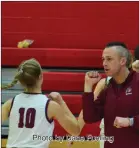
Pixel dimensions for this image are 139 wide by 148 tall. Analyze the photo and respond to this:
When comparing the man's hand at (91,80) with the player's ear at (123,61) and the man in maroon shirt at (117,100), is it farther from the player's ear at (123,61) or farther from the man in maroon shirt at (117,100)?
the player's ear at (123,61)

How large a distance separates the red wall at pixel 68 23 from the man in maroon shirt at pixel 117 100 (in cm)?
337

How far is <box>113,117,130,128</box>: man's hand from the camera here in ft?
6.59

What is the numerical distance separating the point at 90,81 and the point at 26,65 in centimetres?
41

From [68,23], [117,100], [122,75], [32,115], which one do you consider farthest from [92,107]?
[68,23]

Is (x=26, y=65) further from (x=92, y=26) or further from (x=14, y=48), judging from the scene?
(x=92, y=26)

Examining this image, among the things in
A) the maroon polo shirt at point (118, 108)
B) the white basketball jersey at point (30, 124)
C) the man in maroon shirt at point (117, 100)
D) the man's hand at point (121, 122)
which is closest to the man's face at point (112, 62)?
the man in maroon shirt at point (117, 100)

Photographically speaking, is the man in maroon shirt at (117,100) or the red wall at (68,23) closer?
the man in maroon shirt at (117,100)

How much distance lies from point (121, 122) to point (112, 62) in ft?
1.26

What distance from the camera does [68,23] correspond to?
5.67 metres

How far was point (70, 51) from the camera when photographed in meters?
5.25

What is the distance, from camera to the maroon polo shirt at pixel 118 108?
7.07ft

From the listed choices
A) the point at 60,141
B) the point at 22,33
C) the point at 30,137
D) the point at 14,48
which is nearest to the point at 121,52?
the point at 30,137

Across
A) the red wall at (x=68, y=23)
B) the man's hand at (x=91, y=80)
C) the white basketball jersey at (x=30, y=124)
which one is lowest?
the white basketball jersey at (x=30, y=124)

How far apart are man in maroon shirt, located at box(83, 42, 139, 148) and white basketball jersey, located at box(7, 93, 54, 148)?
0.26 m
